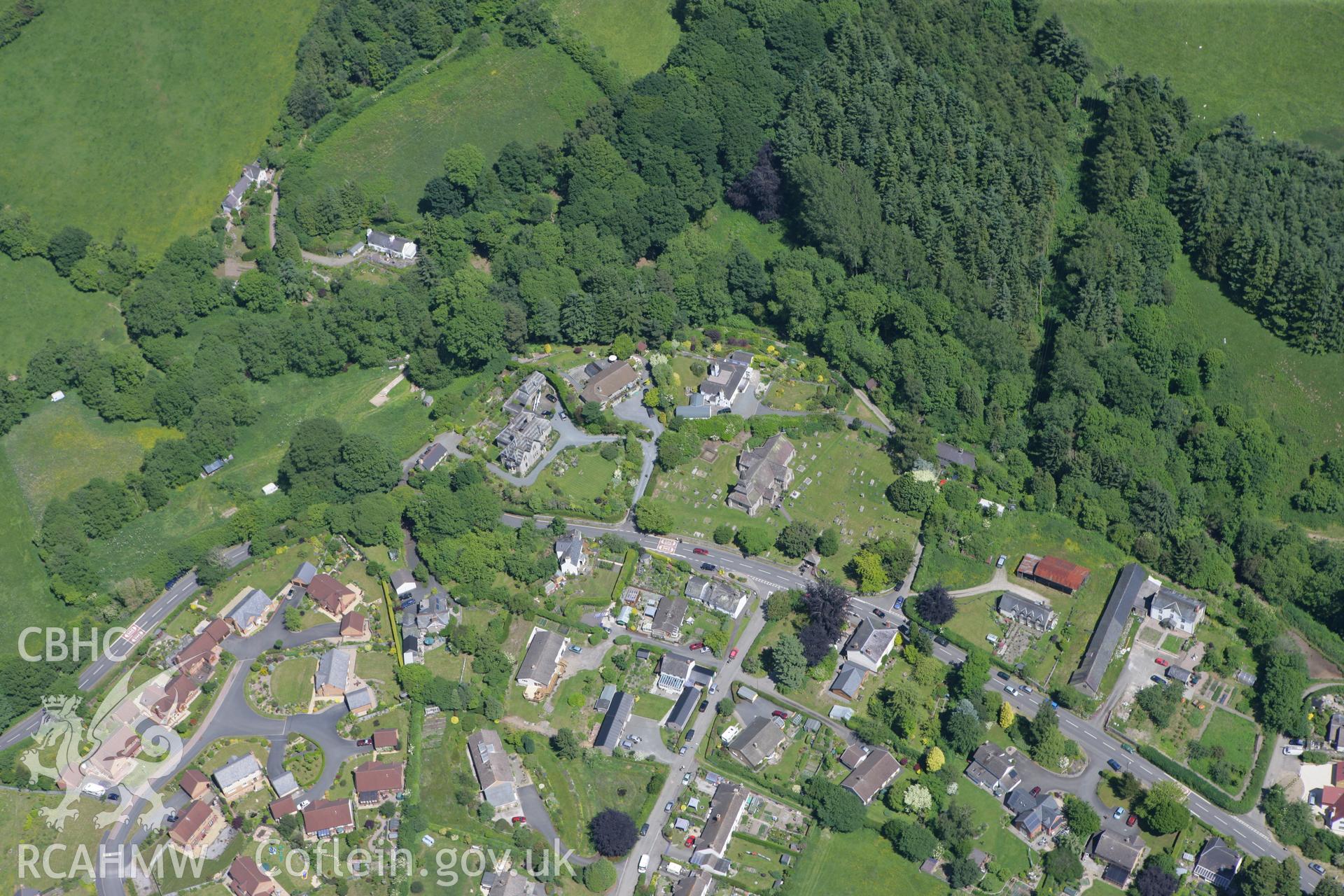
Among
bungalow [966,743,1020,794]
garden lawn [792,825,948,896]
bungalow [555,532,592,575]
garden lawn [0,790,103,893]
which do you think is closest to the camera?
garden lawn [792,825,948,896]

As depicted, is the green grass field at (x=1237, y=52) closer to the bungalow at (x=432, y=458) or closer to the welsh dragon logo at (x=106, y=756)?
the bungalow at (x=432, y=458)

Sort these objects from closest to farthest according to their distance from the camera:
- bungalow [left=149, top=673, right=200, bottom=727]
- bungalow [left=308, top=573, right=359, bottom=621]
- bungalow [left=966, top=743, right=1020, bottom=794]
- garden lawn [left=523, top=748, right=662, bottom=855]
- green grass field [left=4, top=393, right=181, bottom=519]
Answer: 1. garden lawn [left=523, top=748, right=662, bottom=855]
2. bungalow [left=966, top=743, right=1020, bottom=794]
3. bungalow [left=149, top=673, right=200, bottom=727]
4. bungalow [left=308, top=573, right=359, bottom=621]
5. green grass field [left=4, top=393, right=181, bottom=519]

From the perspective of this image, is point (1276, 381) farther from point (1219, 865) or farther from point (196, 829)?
point (196, 829)

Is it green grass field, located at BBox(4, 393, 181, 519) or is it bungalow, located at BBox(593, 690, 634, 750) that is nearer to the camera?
bungalow, located at BBox(593, 690, 634, 750)

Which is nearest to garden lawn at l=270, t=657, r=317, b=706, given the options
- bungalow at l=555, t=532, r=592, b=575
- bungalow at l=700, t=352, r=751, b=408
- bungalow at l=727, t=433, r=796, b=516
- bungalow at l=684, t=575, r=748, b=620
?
bungalow at l=555, t=532, r=592, b=575

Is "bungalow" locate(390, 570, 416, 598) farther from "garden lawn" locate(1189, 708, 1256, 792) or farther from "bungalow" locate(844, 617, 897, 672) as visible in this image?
"garden lawn" locate(1189, 708, 1256, 792)

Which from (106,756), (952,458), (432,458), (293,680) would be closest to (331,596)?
(293,680)
